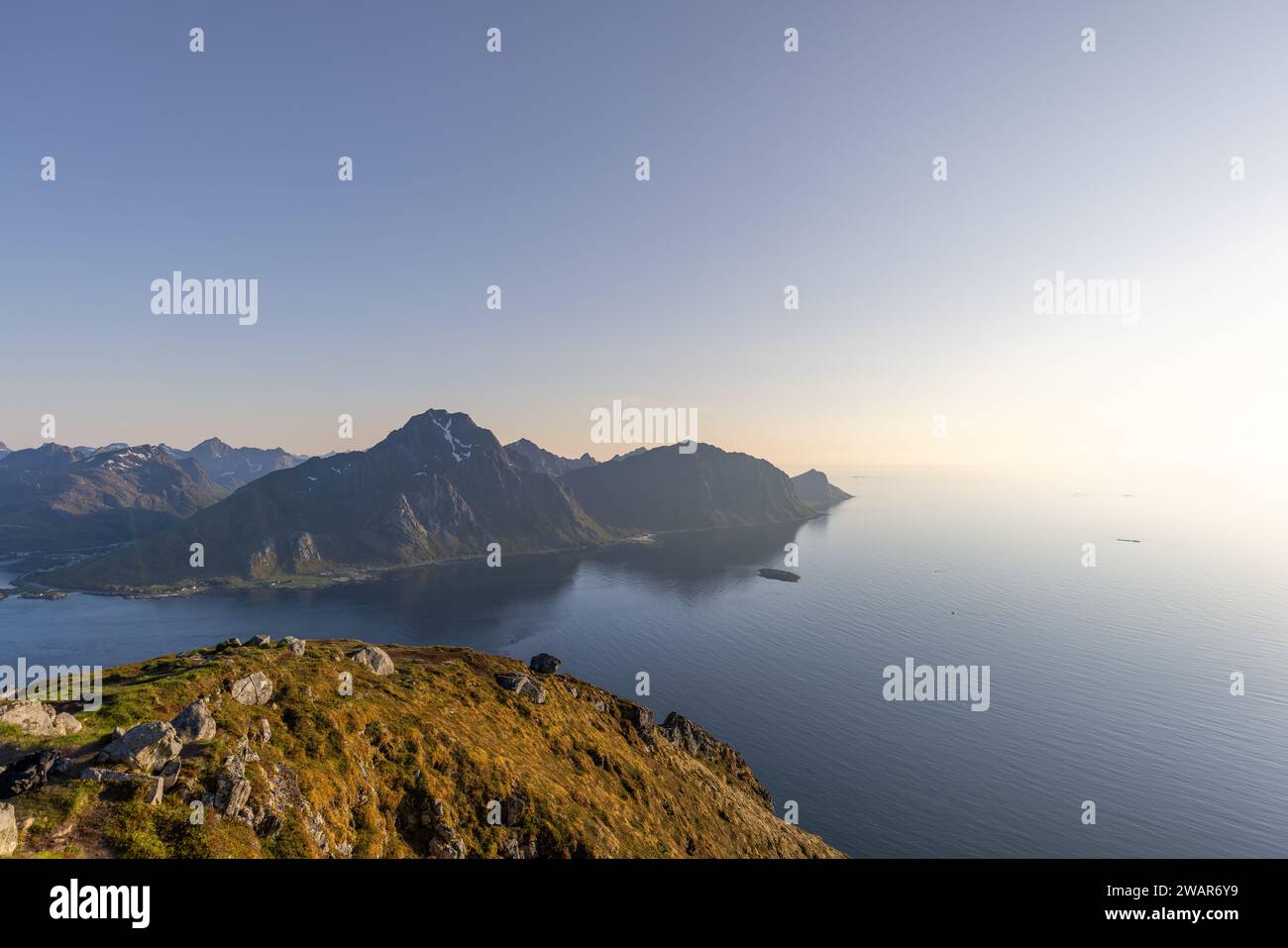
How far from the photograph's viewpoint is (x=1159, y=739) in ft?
355

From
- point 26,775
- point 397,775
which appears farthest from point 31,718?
point 397,775

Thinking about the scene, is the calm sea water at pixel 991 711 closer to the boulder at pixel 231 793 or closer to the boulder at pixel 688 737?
the boulder at pixel 688 737

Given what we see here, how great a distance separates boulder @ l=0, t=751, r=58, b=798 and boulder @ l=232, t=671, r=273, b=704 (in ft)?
41.5

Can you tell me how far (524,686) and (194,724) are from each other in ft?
121

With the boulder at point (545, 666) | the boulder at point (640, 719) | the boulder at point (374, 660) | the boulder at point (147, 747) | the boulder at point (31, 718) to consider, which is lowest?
the boulder at point (640, 719)

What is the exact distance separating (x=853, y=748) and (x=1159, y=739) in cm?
6315

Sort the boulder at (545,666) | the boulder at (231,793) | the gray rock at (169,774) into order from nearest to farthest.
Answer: the gray rock at (169,774)
the boulder at (231,793)
the boulder at (545,666)

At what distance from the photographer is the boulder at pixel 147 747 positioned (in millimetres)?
25969

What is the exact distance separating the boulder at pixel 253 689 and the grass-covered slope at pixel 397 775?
63cm

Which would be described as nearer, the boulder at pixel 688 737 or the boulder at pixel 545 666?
the boulder at pixel 545 666

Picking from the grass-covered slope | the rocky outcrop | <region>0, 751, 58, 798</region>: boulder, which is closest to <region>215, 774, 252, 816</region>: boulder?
the grass-covered slope

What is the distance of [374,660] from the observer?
5400 centimetres

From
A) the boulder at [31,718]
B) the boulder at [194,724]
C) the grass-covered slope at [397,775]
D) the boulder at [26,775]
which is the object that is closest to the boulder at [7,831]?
the grass-covered slope at [397,775]
